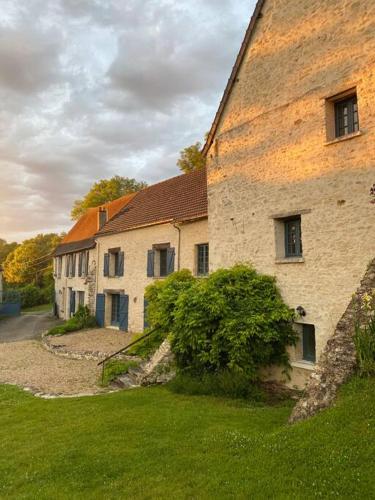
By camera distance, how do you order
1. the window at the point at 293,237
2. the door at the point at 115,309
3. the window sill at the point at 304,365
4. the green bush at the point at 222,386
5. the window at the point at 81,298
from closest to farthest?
the green bush at the point at 222,386 < the window sill at the point at 304,365 < the window at the point at 293,237 < the door at the point at 115,309 < the window at the point at 81,298

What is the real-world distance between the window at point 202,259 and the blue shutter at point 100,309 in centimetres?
819

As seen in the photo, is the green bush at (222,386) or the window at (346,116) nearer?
the green bush at (222,386)

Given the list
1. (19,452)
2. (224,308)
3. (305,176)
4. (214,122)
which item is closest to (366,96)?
(305,176)

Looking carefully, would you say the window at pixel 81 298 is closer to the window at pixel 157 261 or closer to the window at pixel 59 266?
the window at pixel 59 266

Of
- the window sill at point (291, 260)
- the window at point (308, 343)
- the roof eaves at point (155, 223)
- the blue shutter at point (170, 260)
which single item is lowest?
the window at point (308, 343)

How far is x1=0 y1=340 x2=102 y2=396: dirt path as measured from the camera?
10456 millimetres

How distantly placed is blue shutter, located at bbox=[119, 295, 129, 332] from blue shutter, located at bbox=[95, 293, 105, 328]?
212 centimetres

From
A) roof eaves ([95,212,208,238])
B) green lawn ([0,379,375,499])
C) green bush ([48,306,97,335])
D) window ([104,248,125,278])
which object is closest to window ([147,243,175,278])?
roof eaves ([95,212,208,238])

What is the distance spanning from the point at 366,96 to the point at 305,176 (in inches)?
85.2

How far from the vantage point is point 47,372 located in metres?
12.5

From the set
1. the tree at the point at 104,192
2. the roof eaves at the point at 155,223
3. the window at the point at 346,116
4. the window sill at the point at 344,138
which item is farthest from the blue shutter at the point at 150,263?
the tree at the point at 104,192

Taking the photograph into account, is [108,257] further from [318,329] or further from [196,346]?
[318,329]

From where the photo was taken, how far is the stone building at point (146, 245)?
1474 cm

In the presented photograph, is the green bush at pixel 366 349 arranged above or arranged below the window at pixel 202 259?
below
